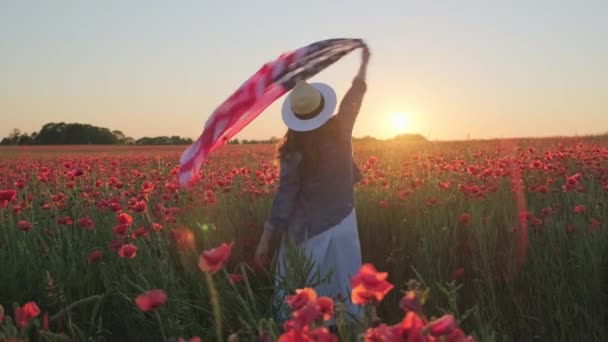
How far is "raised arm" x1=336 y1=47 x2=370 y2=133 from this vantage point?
3254 mm

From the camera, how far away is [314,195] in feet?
10.2

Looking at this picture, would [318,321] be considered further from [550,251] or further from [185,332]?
[550,251]

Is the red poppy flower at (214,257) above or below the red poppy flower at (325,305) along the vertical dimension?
above

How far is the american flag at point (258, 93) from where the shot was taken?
2.94 m

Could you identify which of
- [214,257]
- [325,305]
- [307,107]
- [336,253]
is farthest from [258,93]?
[325,305]

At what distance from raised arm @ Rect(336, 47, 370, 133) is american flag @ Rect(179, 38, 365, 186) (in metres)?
0.11

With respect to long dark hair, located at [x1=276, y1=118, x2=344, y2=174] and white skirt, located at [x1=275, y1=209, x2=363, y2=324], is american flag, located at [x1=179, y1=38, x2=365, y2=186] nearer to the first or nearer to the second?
long dark hair, located at [x1=276, y1=118, x2=344, y2=174]

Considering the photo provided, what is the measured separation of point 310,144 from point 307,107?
0.19 m

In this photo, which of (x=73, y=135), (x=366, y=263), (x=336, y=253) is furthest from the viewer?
(x=73, y=135)

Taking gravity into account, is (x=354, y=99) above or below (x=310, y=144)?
above

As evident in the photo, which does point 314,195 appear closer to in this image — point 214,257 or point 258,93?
point 258,93

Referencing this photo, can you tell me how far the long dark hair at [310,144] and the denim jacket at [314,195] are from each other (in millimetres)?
25

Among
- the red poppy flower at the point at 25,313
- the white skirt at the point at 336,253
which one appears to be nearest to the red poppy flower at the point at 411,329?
the red poppy flower at the point at 25,313

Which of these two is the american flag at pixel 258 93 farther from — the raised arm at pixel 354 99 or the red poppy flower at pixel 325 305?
the red poppy flower at pixel 325 305
